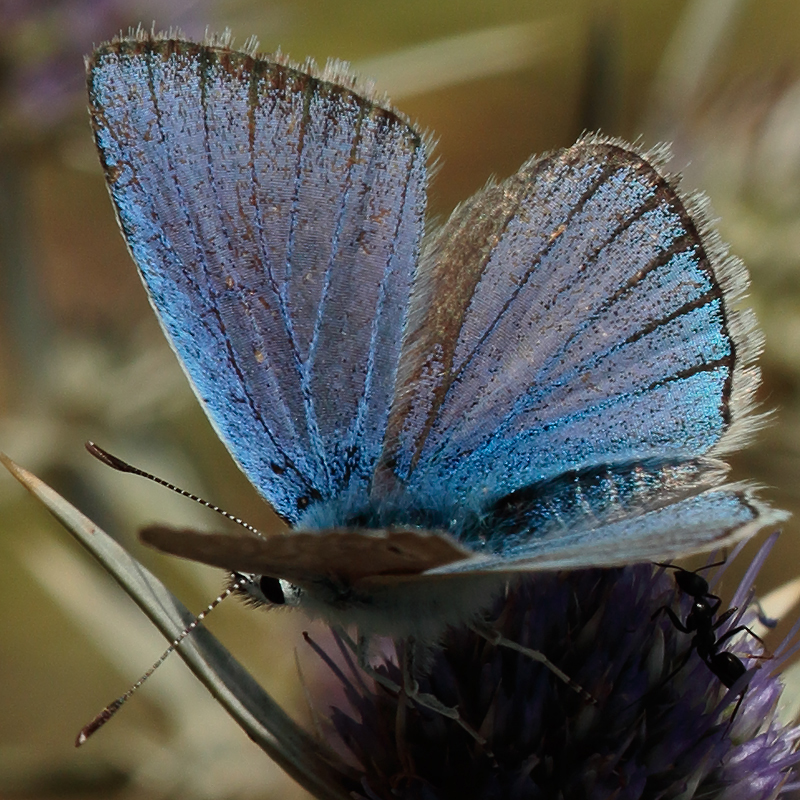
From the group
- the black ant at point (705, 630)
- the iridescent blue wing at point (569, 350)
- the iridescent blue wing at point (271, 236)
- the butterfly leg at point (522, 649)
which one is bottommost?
the black ant at point (705, 630)

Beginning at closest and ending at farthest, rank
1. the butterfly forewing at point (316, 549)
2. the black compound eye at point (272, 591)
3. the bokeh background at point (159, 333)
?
the butterfly forewing at point (316, 549), the black compound eye at point (272, 591), the bokeh background at point (159, 333)

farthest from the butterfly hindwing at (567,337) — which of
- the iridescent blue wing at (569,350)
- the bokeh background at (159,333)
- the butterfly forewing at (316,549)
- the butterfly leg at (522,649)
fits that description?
the bokeh background at (159,333)

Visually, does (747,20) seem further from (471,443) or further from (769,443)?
(471,443)

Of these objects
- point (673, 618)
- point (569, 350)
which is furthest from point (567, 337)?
point (673, 618)

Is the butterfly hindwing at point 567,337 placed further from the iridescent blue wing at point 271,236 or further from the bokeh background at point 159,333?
the bokeh background at point 159,333

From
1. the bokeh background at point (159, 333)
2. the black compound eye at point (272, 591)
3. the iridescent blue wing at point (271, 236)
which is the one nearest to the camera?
the black compound eye at point (272, 591)

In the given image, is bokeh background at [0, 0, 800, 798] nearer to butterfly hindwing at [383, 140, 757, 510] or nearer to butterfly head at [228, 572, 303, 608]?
butterfly hindwing at [383, 140, 757, 510]

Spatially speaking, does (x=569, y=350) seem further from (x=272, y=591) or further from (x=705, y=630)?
(x=272, y=591)

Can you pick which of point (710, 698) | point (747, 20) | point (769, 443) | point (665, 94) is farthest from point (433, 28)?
point (710, 698)
